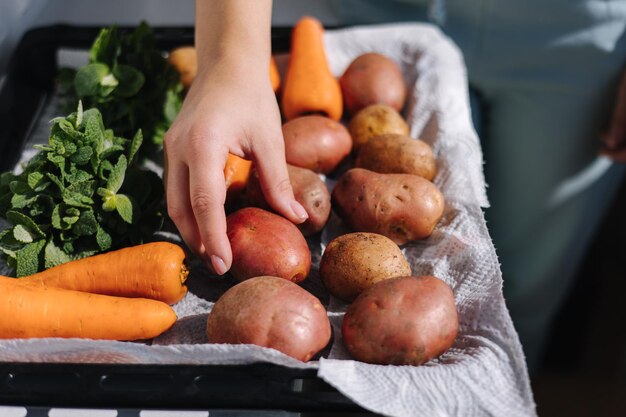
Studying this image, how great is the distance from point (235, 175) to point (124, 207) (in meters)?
0.17

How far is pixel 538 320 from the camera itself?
1.74m

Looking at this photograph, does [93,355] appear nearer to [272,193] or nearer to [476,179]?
[272,193]

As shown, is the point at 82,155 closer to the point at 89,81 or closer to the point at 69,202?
the point at 69,202

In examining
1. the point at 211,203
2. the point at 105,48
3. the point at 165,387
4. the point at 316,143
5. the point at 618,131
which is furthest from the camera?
the point at 618,131

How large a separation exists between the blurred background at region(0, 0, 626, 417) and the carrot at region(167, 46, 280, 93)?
0.34 metres

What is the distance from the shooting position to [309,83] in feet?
3.81

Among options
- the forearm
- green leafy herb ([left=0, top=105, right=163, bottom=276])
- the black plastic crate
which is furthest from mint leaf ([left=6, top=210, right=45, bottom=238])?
the forearm

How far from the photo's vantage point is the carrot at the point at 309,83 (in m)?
1.15

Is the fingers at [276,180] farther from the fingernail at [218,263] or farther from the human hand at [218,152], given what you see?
the fingernail at [218,263]

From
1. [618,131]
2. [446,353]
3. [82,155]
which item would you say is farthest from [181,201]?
[618,131]

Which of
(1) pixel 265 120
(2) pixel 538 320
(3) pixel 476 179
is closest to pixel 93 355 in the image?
(1) pixel 265 120

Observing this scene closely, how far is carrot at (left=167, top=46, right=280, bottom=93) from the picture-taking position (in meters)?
1.22

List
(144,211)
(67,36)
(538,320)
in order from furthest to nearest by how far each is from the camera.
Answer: (538,320) < (67,36) < (144,211)

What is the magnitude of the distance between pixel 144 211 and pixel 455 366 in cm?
48
